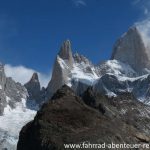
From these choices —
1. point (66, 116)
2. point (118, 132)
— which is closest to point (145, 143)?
point (118, 132)

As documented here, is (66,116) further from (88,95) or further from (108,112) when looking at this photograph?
(88,95)

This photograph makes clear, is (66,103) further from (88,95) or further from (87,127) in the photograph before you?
(88,95)

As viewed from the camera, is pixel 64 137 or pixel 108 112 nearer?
pixel 64 137

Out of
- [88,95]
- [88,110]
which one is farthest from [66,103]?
[88,95]

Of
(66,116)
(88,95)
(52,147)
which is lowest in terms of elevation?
(52,147)

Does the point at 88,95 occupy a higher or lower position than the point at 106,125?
higher

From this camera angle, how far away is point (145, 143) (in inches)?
1318

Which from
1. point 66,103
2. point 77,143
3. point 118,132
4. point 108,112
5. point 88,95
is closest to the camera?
point 77,143

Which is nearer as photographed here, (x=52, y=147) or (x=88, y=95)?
(x=52, y=147)

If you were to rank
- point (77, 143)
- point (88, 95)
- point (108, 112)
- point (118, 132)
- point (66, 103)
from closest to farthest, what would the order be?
point (77, 143) < point (118, 132) < point (66, 103) < point (108, 112) < point (88, 95)

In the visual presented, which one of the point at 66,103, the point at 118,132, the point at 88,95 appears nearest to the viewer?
the point at 118,132

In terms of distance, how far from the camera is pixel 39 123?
32.4 m

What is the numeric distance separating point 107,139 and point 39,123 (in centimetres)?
370

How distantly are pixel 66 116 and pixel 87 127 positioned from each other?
1.47 metres
